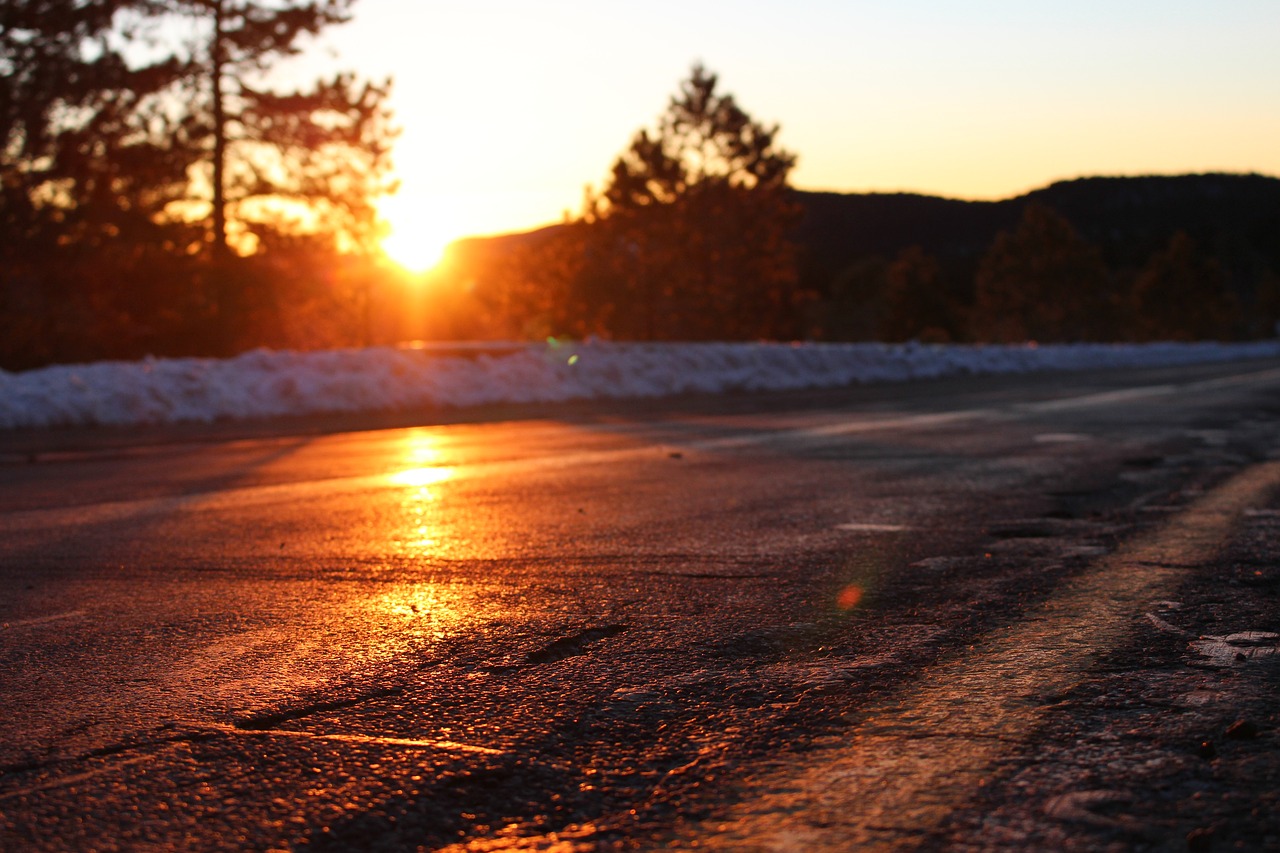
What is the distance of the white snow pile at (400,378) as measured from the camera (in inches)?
593

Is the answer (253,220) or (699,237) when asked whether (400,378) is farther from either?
(699,237)

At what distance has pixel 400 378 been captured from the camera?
18531 mm

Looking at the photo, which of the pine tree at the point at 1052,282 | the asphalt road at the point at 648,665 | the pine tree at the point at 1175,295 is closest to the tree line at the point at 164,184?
the asphalt road at the point at 648,665

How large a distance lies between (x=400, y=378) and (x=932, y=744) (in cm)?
1637

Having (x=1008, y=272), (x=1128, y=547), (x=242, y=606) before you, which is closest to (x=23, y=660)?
(x=242, y=606)

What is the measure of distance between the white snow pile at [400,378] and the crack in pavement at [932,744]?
1305 cm

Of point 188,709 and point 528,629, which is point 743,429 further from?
point 188,709

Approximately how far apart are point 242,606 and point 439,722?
172cm

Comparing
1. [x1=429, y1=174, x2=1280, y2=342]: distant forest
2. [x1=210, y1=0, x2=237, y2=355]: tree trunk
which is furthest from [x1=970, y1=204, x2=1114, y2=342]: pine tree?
[x1=210, y1=0, x2=237, y2=355]: tree trunk

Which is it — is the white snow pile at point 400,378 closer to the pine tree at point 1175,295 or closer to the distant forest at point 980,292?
the distant forest at point 980,292

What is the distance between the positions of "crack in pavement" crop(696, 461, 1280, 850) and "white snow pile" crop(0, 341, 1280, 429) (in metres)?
13.0

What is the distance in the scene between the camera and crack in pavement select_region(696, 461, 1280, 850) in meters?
2.28

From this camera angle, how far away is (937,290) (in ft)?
407

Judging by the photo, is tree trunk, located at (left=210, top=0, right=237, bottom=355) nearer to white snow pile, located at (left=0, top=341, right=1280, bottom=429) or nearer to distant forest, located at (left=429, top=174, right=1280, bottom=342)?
white snow pile, located at (left=0, top=341, right=1280, bottom=429)
